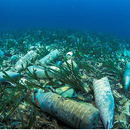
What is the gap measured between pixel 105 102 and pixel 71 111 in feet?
2.07

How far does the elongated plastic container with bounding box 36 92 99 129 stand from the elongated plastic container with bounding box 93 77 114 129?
254 mm

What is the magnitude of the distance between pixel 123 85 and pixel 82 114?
1.75m

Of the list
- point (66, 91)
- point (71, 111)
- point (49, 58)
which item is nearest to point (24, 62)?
point (49, 58)

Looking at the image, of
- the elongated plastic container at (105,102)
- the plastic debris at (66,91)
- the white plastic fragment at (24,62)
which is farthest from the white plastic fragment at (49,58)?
the elongated plastic container at (105,102)

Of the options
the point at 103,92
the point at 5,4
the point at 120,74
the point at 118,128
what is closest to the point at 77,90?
the point at 103,92

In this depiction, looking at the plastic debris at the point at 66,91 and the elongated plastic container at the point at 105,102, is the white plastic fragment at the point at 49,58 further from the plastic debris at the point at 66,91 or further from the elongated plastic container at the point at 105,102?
the elongated plastic container at the point at 105,102

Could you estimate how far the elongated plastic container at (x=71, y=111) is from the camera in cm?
155

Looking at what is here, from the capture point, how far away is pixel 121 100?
96.8 inches

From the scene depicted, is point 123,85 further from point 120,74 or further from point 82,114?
point 82,114

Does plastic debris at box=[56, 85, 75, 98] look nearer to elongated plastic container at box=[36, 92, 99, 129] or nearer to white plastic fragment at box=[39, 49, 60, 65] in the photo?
elongated plastic container at box=[36, 92, 99, 129]

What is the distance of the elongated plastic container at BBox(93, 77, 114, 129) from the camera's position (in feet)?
5.85

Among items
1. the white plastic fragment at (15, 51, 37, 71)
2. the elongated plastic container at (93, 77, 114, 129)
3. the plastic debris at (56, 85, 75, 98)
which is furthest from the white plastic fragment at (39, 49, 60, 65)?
the elongated plastic container at (93, 77, 114, 129)

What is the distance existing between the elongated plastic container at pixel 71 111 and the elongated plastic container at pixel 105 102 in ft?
0.83

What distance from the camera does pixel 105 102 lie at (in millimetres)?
1950
